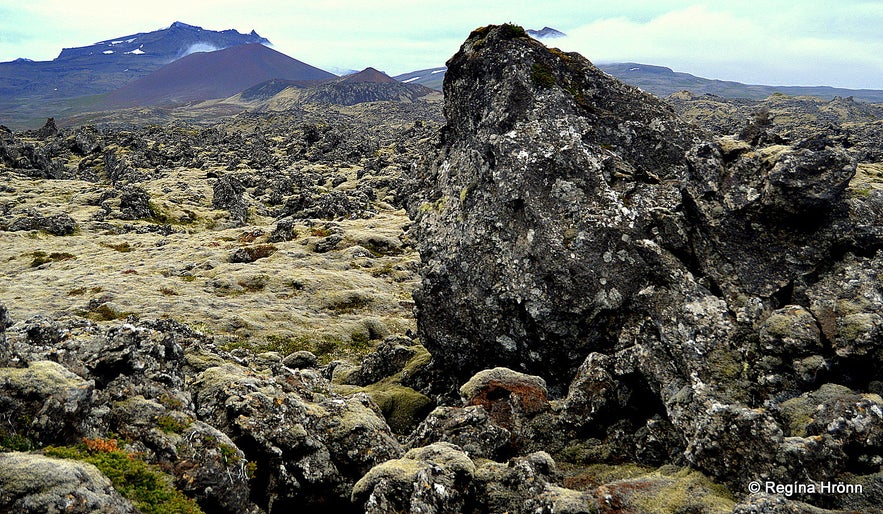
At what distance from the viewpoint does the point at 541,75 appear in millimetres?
22906

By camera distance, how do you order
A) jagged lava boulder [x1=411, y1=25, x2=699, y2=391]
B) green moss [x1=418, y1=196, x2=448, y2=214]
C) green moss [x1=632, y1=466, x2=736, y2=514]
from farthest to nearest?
green moss [x1=418, y1=196, x2=448, y2=214], jagged lava boulder [x1=411, y1=25, x2=699, y2=391], green moss [x1=632, y1=466, x2=736, y2=514]

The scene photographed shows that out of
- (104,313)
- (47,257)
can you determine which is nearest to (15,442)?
(104,313)

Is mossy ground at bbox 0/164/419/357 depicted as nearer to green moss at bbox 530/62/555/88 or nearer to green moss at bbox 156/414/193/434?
green moss at bbox 156/414/193/434

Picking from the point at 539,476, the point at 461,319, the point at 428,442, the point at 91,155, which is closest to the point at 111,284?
the point at 461,319

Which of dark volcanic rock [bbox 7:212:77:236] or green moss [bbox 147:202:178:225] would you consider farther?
green moss [bbox 147:202:178:225]

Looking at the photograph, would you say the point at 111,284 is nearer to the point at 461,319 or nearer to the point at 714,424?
the point at 461,319

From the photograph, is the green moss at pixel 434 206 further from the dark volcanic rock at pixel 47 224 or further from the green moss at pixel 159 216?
the green moss at pixel 159 216

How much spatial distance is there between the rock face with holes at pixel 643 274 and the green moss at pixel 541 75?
4.6 inches

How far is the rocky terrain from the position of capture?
11.1 m

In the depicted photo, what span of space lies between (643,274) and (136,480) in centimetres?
1586

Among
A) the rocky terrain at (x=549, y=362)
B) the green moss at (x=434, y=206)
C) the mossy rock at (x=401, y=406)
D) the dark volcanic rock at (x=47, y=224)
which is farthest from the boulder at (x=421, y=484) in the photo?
the dark volcanic rock at (x=47, y=224)

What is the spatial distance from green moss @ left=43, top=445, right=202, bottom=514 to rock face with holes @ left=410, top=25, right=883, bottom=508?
23.5 feet

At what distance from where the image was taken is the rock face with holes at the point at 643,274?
41.9 ft

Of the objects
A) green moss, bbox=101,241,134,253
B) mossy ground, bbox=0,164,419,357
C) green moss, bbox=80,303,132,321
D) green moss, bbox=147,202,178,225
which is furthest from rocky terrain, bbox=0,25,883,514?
green moss, bbox=147,202,178,225
